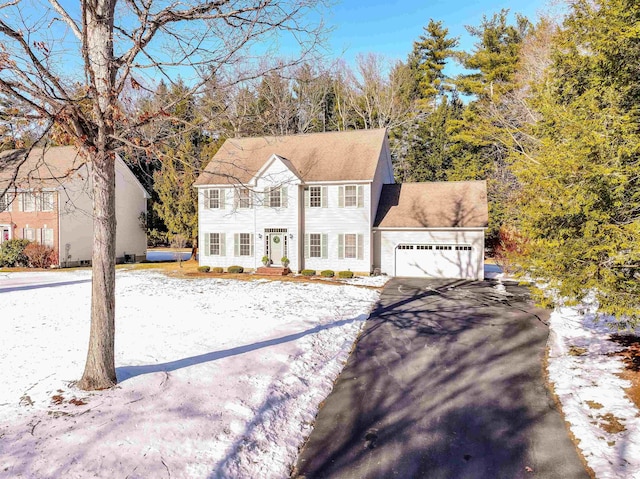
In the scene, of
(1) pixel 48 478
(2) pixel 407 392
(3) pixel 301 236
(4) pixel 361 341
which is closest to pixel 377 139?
(3) pixel 301 236

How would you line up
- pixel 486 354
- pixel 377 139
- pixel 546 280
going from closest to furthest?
pixel 546 280, pixel 486 354, pixel 377 139

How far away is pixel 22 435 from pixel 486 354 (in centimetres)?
886

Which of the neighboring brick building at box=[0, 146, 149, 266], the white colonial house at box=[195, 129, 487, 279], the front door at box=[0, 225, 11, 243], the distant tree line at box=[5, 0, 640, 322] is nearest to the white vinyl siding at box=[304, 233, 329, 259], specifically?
the white colonial house at box=[195, 129, 487, 279]

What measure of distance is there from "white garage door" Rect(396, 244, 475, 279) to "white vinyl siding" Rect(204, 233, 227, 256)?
402 inches

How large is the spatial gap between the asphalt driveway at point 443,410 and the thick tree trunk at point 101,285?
3511 mm

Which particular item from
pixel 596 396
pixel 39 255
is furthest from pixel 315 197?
pixel 39 255

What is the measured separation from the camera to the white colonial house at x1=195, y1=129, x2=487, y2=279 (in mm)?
20625

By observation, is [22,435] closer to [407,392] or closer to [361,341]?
[407,392]

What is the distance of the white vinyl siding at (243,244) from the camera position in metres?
22.3

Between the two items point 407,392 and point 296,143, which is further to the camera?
point 296,143

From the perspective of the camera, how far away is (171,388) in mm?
6398

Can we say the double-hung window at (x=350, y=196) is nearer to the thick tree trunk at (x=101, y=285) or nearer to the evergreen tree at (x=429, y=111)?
the evergreen tree at (x=429, y=111)

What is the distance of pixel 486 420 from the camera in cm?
628

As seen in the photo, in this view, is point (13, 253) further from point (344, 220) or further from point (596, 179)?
point (596, 179)
